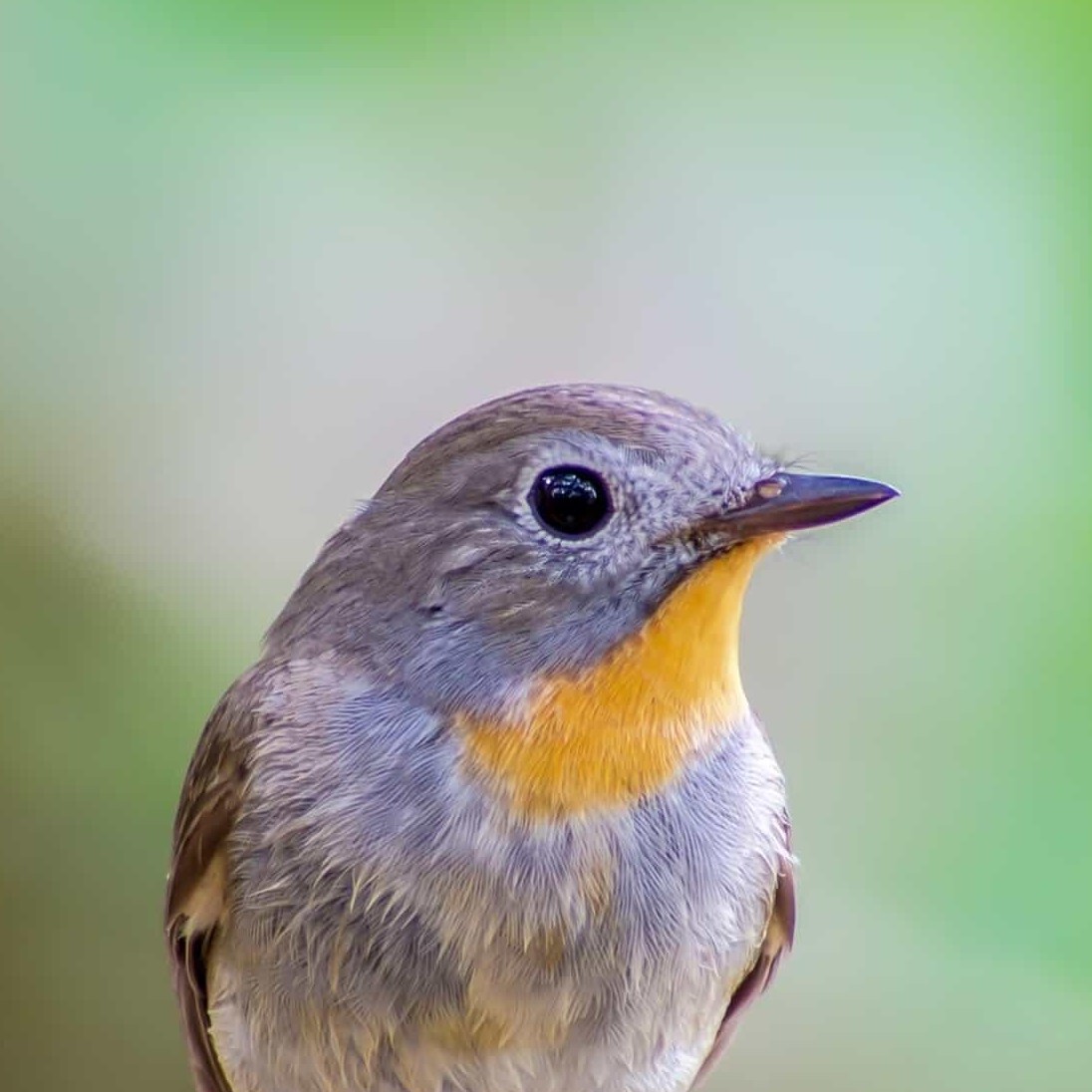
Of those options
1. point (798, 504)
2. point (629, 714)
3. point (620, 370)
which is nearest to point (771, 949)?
point (629, 714)

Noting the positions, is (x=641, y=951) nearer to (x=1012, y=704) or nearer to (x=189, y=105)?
(x=1012, y=704)

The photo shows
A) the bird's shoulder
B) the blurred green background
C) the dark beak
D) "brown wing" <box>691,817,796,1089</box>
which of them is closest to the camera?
the dark beak

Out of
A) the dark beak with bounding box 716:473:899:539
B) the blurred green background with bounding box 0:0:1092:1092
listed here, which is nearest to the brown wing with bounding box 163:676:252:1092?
the dark beak with bounding box 716:473:899:539

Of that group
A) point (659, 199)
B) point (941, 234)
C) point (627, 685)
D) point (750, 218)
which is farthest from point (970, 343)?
point (627, 685)

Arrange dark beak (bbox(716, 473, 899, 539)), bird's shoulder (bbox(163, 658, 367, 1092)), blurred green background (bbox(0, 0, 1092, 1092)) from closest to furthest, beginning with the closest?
dark beak (bbox(716, 473, 899, 539)), bird's shoulder (bbox(163, 658, 367, 1092)), blurred green background (bbox(0, 0, 1092, 1092))

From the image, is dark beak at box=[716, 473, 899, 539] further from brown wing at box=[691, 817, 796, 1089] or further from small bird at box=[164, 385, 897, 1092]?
brown wing at box=[691, 817, 796, 1089]

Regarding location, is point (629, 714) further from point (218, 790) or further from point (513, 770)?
point (218, 790)
